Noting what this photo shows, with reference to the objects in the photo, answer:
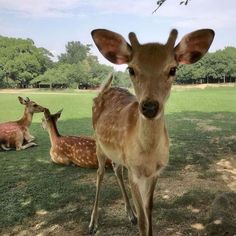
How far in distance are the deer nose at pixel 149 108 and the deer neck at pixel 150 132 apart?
343 millimetres

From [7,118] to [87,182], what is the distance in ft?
36.3

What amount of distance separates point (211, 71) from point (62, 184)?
77.5 meters

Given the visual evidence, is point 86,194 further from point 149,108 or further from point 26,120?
point 26,120

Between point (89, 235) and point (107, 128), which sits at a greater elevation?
point (107, 128)

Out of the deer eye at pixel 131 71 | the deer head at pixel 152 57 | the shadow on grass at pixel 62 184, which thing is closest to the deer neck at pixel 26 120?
the shadow on grass at pixel 62 184

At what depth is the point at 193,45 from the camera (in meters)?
3.42

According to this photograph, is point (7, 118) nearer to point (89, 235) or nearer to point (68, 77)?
point (89, 235)

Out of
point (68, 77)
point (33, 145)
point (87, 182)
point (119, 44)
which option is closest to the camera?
point (119, 44)

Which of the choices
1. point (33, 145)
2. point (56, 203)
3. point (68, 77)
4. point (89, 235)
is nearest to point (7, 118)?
point (33, 145)

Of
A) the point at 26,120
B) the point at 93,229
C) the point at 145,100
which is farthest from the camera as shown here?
the point at 26,120

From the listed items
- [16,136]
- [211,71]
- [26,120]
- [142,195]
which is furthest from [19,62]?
[142,195]

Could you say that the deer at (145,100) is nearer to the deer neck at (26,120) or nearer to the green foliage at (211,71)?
the deer neck at (26,120)

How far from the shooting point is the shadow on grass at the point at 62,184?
4.83 m

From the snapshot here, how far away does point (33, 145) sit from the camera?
963cm
